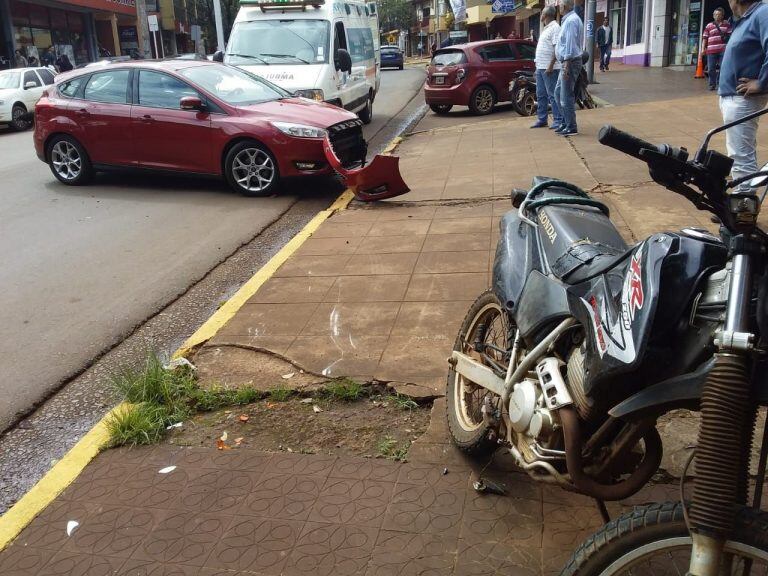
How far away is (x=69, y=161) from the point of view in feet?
34.2

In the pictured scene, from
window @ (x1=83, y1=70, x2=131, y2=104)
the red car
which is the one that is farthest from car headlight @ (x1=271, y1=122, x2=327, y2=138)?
the red car

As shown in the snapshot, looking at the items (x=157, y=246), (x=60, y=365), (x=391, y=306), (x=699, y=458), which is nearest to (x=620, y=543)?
(x=699, y=458)

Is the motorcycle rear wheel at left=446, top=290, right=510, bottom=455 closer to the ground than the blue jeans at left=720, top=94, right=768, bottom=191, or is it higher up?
closer to the ground

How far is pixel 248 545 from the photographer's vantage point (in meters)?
2.88

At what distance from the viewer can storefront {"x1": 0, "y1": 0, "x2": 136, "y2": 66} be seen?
118 feet

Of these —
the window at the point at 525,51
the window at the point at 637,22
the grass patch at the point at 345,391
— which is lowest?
the grass patch at the point at 345,391

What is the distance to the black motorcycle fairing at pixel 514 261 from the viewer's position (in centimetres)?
296

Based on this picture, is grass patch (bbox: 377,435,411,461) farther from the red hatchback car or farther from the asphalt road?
the red hatchback car

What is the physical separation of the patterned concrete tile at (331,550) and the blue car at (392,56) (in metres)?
43.1

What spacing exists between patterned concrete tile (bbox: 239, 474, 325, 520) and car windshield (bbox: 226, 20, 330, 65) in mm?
10810

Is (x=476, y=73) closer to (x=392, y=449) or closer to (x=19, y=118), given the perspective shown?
(x=19, y=118)

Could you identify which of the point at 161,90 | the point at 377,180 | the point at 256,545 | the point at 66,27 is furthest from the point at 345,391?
the point at 66,27

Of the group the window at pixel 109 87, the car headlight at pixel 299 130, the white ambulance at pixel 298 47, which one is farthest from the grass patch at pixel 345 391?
the white ambulance at pixel 298 47

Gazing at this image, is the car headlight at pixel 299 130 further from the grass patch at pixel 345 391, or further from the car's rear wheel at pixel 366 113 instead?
the car's rear wheel at pixel 366 113
